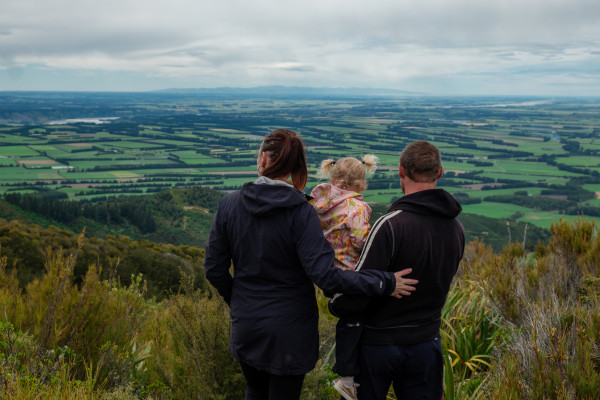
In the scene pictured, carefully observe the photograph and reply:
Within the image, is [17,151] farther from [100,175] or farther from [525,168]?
[525,168]

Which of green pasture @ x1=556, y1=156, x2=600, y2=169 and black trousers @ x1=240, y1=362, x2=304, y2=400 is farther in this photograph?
green pasture @ x1=556, y1=156, x2=600, y2=169

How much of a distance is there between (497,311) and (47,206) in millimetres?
45895

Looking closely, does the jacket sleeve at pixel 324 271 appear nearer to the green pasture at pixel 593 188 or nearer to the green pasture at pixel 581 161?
the green pasture at pixel 593 188

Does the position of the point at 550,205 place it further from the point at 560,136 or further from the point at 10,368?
the point at 560,136

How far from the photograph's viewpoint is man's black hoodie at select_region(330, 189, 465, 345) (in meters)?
2.32

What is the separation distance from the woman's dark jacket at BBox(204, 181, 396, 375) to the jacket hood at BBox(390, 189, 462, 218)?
1.12 feet

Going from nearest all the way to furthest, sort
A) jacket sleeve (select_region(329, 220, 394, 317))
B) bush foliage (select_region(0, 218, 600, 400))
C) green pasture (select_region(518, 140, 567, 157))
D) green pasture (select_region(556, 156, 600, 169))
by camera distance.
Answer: jacket sleeve (select_region(329, 220, 394, 317)) < bush foliage (select_region(0, 218, 600, 400)) < green pasture (select_region(556, 156, 600, 169)) < green pasture (select_region(518, 140, 567, 157))

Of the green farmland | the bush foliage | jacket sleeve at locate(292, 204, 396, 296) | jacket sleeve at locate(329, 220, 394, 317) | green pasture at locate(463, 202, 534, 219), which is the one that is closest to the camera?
jacket sleeve at locate(292, 204, 396, 296)

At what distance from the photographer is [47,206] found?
44312mm

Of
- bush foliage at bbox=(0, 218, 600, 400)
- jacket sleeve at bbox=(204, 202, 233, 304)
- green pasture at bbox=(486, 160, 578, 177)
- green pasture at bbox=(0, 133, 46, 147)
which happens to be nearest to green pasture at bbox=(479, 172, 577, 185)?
green pasture at bbox=(486, 160, 578, 177)

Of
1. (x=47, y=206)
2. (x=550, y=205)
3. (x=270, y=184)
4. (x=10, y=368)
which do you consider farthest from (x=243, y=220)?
(x=550, y=205)

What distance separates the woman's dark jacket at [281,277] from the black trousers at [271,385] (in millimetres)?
92

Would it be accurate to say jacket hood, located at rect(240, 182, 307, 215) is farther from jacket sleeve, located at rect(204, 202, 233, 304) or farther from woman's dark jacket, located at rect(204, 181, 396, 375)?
jacket sleeve, located at rect(204, 202, 233, 304)

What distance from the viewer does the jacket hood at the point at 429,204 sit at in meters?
2.36
